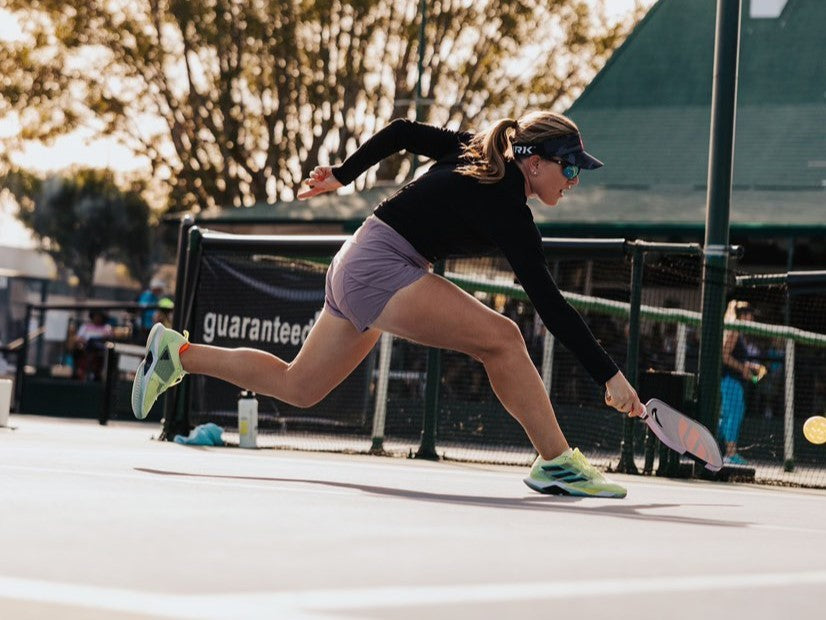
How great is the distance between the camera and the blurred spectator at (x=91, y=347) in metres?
21.0

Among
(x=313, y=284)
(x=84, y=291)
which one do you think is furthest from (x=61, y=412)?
(x=84, y=291)

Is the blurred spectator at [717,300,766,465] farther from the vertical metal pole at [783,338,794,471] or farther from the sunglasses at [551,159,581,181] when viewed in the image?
the sunglasses at [551,159,581,181]

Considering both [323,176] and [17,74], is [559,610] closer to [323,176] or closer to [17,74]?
[323,176]

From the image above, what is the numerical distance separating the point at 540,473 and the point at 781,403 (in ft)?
23.6

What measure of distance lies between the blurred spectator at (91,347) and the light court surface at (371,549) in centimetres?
1372

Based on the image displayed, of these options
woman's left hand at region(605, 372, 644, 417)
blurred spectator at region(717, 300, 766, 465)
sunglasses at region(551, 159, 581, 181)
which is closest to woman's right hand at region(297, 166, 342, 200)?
sunglasses at region(551, 159, 581, 181)

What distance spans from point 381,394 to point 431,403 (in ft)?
2.02

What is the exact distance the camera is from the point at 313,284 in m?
12.3

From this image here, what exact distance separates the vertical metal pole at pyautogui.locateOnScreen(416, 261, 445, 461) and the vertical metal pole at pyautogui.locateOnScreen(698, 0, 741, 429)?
1841mm

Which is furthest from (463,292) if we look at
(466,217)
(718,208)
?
(718,208)

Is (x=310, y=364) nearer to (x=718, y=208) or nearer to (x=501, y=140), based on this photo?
(x=501, y=140)

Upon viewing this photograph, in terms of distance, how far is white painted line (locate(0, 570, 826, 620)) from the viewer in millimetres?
2959

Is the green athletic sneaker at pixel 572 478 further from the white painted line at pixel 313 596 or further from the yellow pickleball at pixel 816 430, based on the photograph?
the yellow pickleball at pixel 816 430

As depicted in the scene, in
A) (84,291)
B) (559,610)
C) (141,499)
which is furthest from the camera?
(84,291)
